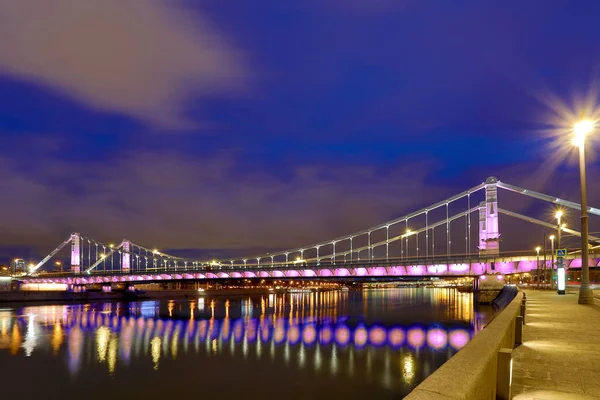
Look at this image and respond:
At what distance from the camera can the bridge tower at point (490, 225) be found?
69275 mm

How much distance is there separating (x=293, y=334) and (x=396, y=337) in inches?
357

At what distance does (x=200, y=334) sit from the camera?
147 feet

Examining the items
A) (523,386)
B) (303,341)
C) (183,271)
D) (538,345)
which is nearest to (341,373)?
(303,341)

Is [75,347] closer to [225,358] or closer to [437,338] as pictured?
[225,358]

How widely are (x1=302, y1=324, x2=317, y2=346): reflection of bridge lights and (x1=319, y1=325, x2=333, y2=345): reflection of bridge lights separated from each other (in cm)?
58

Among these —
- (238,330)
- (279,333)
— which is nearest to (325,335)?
(279,333)

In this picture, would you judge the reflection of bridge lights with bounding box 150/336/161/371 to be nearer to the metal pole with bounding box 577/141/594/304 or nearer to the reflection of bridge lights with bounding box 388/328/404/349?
the reflection of bridge lights with bounding box 388/328/404/349

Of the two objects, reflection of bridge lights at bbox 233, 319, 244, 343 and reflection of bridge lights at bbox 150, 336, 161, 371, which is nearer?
reflection of bridge lights at bbox 150, 336, 161, 371

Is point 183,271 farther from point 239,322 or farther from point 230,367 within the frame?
point 230,367

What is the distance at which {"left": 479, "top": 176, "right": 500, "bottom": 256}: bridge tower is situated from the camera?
6928cm

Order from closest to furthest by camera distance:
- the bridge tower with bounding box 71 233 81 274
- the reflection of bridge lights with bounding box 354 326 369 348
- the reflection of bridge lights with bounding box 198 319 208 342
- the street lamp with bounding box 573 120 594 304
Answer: the street lamp with bounding box 573 120 594 304 → the reflection of bridge lights with bounding box 354 326 369 348 → the reflection of bridge lights with bounding box 198 319 208 342 → the bridge tower with bounding box 71 233 81 274

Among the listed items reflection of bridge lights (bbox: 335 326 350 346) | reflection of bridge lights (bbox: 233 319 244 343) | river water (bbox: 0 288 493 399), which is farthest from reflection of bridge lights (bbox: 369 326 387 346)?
reflection of bridge lights (bbox: 233 319 244 343)

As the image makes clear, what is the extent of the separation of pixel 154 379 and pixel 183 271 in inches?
2800

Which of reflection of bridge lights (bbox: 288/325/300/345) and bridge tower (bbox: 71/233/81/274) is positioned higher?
bridge tower (bbox: 71/233/81/274)
